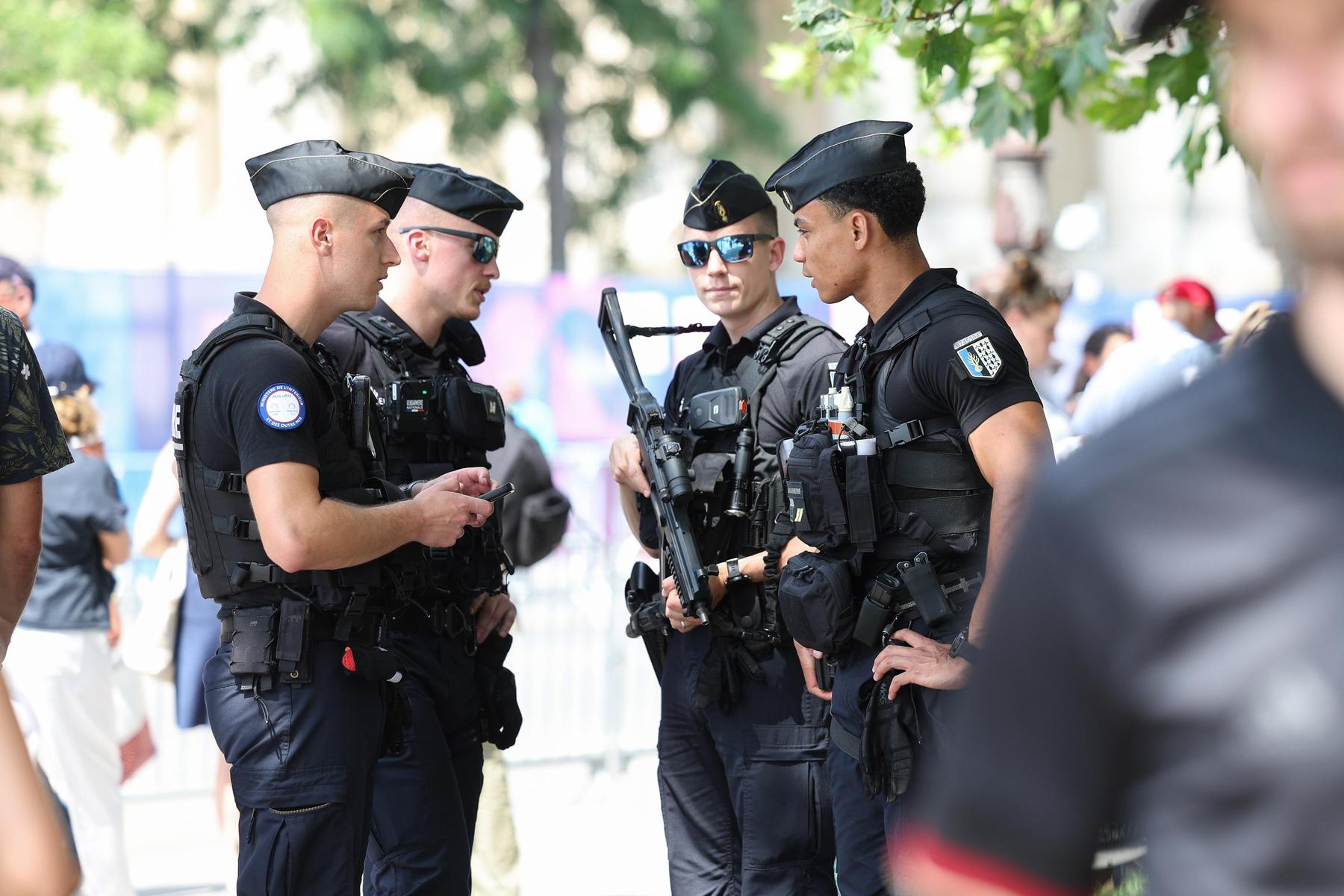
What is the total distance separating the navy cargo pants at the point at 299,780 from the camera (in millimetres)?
3328

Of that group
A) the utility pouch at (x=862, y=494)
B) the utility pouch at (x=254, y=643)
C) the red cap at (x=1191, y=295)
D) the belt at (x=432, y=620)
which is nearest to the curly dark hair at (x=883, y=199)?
the utility pouch at (x=862, y=494)

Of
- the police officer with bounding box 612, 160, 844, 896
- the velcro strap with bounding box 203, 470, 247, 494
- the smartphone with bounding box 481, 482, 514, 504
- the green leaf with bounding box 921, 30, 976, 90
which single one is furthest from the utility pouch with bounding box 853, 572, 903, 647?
the green leaf with bounding box 921, 30, 976, 90

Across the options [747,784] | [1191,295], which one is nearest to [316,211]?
[747,784]

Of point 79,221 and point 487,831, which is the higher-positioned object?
point 79,221

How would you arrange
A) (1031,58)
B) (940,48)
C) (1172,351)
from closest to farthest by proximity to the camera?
(940,48) → (1031,58) → (1172,351)

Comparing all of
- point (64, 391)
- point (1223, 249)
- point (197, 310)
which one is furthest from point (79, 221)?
point (64, 391)

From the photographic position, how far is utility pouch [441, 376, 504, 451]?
4.12m

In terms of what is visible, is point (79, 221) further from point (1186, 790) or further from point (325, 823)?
point (1186, 790)

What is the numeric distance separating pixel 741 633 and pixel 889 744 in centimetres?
88

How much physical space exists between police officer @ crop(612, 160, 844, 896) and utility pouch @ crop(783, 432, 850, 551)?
1.36 feet

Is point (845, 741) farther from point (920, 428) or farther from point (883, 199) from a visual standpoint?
point (883, 199)

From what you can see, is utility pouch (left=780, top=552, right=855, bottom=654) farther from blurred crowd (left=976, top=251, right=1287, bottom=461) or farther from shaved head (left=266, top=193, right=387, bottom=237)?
blurred crowd (left=976, top=251, right=1287, bottom=461)

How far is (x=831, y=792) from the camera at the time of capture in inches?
141

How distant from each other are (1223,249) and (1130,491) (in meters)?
25.4
